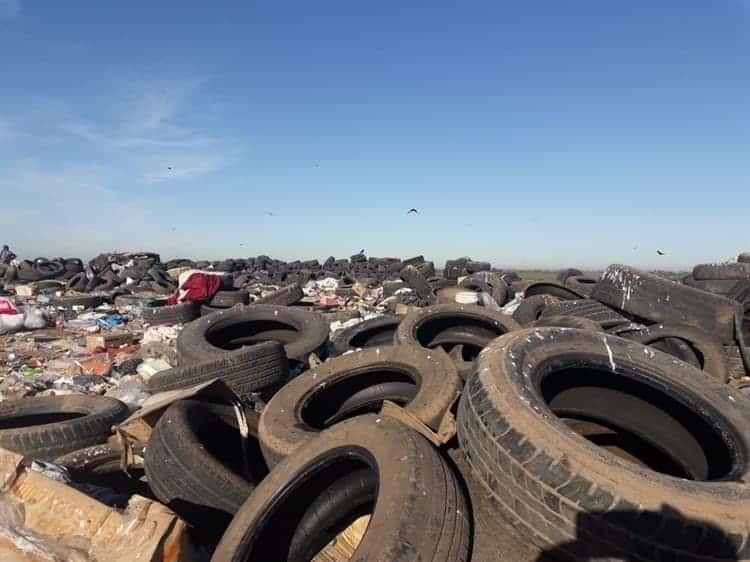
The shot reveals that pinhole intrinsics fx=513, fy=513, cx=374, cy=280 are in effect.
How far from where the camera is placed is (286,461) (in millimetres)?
2568

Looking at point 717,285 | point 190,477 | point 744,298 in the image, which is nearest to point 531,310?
point 744,298

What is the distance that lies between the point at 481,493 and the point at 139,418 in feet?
7.29

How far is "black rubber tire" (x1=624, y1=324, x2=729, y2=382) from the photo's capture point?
4676 millimetres

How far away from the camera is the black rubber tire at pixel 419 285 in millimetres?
10629

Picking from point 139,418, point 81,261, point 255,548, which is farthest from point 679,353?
point 81,261

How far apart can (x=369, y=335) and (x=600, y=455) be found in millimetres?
4877

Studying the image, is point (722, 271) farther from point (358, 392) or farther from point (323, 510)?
point (323, 510)

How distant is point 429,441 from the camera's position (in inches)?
98.0

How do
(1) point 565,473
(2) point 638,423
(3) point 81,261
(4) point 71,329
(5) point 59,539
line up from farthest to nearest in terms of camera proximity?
(3) point 81,261, (4) point 71,329, (2) point 638,423, (1) point 565,473, (5) point 59,539

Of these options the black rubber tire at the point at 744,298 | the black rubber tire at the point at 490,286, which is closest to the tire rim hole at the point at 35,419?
the black rubber tire at the point at 490,286

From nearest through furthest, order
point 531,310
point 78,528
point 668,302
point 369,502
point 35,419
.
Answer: point 78,528 < point 369,502 < point 35,419 < point 668,302 < point 531,310

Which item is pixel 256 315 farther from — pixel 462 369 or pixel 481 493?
pixel 481 493

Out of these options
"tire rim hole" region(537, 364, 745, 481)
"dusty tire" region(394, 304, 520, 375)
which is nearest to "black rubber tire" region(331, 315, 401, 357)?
"dusty tire" region(394, 304, 520, 375)

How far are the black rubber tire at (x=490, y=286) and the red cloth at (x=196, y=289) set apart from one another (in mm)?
5203
